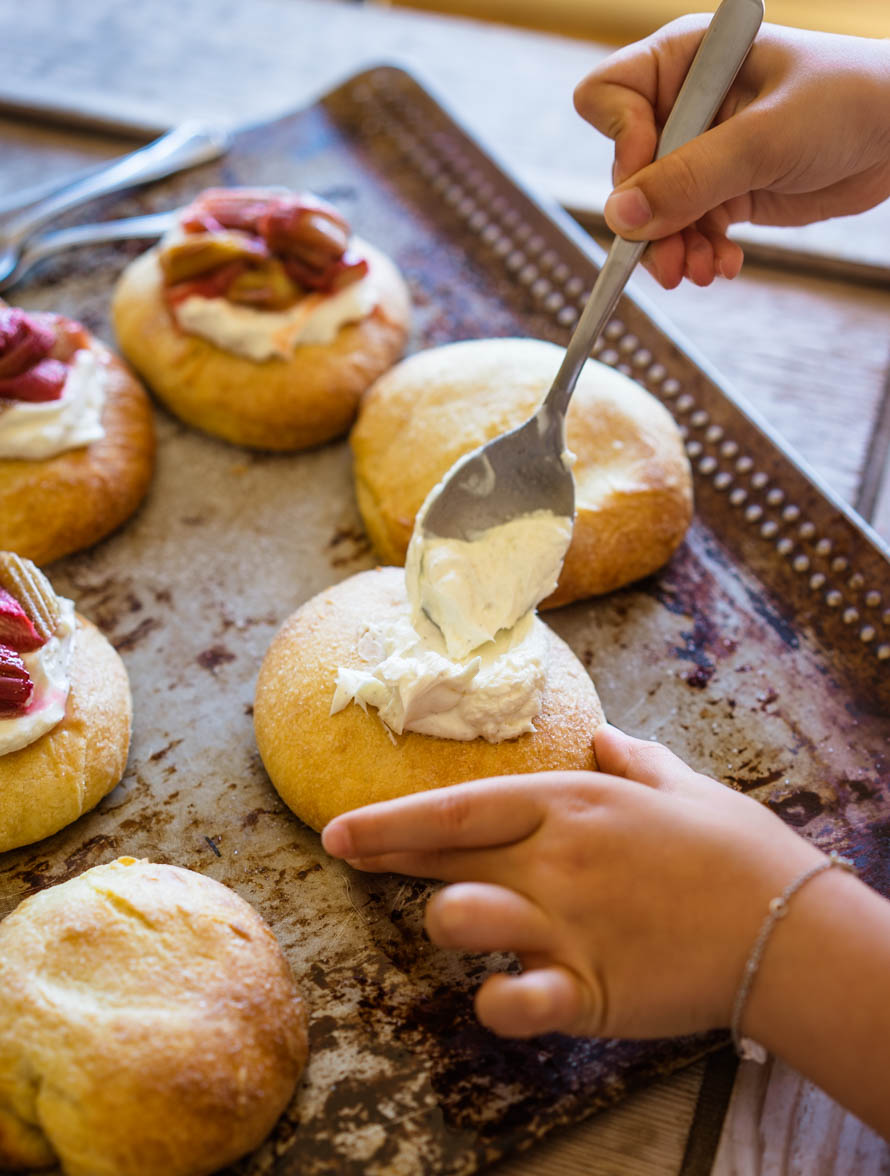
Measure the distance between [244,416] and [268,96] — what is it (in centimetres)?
163

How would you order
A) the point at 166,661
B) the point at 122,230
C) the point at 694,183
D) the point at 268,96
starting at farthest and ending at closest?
the point at 268,96
the point at 122,230
the point at 166,661
the point at 694,183

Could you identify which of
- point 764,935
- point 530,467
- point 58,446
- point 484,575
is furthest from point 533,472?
point 58,446

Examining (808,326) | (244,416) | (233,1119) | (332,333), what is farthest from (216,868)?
(808,326)

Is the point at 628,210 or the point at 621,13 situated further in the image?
the point at 621,13

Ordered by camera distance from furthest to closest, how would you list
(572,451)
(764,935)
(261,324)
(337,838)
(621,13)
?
(621,13)
(261,324)
(572,451)
(337,838)
(764,935)

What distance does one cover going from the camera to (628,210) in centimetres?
144

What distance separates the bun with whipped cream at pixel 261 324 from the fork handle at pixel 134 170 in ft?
1.37

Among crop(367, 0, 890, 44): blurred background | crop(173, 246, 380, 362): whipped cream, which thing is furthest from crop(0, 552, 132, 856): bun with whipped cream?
crop(367, 0, 890, 44): blurred background

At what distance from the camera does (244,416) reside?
83.3 inches

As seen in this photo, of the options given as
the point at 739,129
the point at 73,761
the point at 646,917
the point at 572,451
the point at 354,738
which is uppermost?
the point at 739,129

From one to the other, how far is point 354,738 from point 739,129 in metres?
1.09

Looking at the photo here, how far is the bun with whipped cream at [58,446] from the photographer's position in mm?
1880

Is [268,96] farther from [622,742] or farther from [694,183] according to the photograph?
[622,742]

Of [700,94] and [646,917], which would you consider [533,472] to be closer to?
[700,94]
